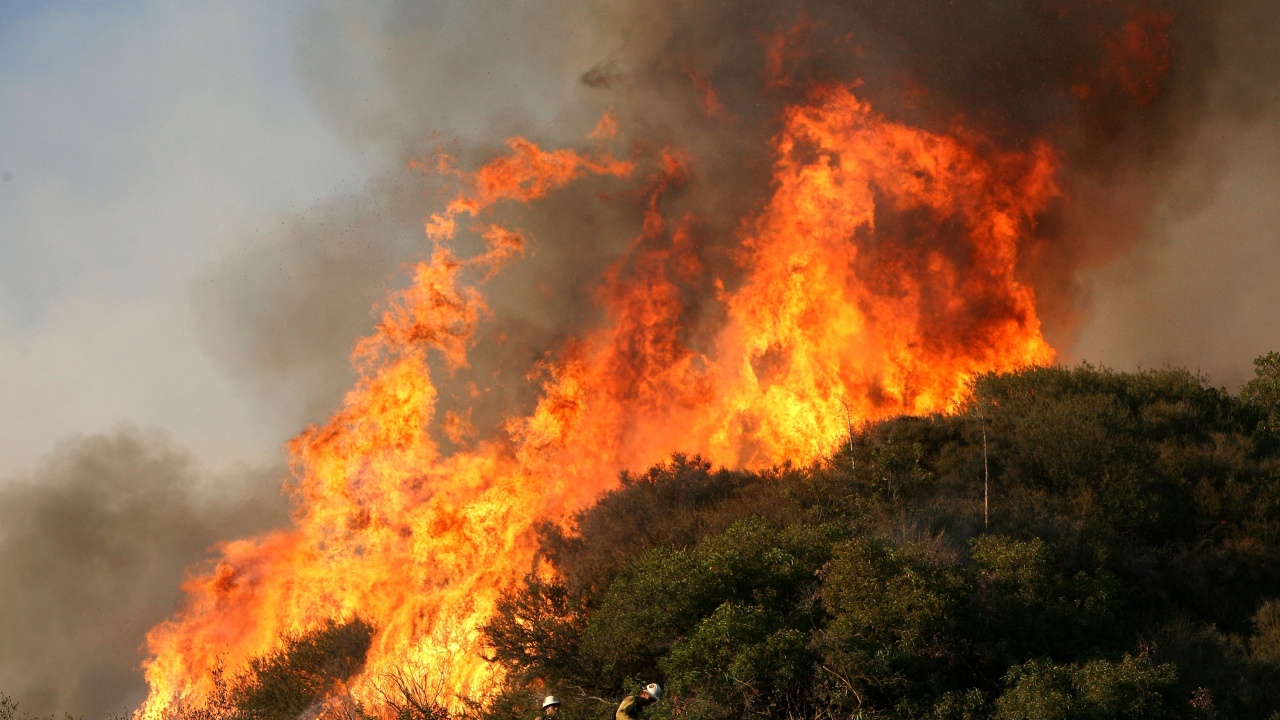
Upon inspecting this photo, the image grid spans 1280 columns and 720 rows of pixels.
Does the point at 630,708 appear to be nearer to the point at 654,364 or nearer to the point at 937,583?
the point at 937,583

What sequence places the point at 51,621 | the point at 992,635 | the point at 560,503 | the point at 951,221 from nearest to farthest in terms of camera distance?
1. the point at 992,635
2. the point at 560,503
3. the point at 951,221
4. the point at 51,621

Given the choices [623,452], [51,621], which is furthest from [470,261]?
[51,621]

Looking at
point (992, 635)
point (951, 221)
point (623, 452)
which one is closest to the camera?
point (992, 635)

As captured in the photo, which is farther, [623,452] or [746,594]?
[623,452]

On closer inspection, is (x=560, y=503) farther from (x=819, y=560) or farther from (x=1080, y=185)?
(x=1080, y=185)

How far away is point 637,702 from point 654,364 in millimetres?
19834

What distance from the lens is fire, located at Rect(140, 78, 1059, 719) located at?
105 ft

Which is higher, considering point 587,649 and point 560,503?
point 560,503

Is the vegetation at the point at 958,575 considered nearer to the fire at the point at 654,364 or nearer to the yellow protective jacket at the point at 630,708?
the yellow protective jacket at the point at 630,708

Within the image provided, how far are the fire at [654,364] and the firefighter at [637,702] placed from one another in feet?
34.6

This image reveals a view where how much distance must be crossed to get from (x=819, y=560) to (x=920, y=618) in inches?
109

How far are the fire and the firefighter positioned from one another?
10555mm

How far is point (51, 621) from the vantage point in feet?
212

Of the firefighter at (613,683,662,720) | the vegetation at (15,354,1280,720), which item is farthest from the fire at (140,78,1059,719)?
the firefighter at (613,683,662,720)
